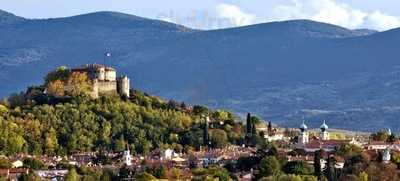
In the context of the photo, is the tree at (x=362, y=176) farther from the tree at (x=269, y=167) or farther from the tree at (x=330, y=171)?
the tree at (x=269, y=167)

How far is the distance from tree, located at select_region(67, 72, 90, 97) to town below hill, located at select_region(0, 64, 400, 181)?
0.18ft

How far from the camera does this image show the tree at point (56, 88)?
7912 cm

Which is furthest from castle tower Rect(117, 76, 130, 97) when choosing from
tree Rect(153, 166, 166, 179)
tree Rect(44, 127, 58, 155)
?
tree Rect(153, 166, 166, 179)

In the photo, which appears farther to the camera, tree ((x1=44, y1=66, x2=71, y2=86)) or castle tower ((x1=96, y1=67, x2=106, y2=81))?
tree ((x1=44, y1=66, x2=71, y2=86))

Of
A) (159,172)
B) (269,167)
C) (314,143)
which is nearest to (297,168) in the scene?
(269,167)

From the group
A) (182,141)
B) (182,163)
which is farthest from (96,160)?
(182,141)

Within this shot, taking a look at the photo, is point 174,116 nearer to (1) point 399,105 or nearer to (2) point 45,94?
(2) point 45,94

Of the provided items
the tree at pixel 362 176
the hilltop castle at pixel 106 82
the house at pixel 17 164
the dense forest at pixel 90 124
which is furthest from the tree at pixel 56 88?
the tree at pixel 362 176

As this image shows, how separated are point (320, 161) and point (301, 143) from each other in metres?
13.0

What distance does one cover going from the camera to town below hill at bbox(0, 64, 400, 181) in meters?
59.8

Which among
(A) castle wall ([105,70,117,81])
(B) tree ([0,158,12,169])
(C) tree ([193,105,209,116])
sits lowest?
(B) tree ([0,158,12,169])

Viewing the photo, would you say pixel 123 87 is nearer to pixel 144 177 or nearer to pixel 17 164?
pixel 17 164

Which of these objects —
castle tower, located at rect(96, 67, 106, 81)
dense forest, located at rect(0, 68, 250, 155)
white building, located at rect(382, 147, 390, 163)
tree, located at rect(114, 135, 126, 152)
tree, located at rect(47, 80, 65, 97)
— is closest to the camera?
white building, located at rect(382, 147, 390, 163)

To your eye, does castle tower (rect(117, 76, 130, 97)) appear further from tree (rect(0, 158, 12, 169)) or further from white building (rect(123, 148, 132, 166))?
tree (rect(0, 158, 12, 169))
